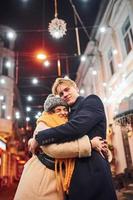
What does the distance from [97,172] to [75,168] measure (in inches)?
6.8

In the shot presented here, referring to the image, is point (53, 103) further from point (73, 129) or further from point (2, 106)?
point (2, 106)

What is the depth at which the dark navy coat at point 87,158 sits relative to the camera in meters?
1.84

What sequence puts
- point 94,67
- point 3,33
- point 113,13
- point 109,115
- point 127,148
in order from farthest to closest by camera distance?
point 3,33, point 94,67, point 109,115, point 113,13, point 127,148

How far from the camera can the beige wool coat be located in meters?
1.93

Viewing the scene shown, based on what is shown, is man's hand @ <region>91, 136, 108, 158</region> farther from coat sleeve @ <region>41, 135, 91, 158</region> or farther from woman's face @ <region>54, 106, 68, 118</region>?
woman's face @ <region>54, 106, 68, 118</region>

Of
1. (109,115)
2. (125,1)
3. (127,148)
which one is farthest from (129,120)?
(125,1)

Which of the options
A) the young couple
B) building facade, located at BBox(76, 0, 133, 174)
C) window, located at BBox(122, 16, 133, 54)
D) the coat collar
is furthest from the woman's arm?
window, located at BBox(122, 16, 133, 54)

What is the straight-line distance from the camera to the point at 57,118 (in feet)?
7.38

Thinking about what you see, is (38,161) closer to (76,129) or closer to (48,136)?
(48,136)

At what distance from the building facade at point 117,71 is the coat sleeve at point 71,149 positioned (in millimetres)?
8612

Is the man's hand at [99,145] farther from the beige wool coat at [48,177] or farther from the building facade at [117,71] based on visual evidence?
the building facade at [117,71]

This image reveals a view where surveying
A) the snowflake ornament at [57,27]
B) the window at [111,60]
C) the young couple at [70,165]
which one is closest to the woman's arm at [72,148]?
the young couple at [70,165]

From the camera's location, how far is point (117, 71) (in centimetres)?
1441

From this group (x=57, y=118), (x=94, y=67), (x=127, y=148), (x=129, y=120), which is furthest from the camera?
(x=94, y=67)
